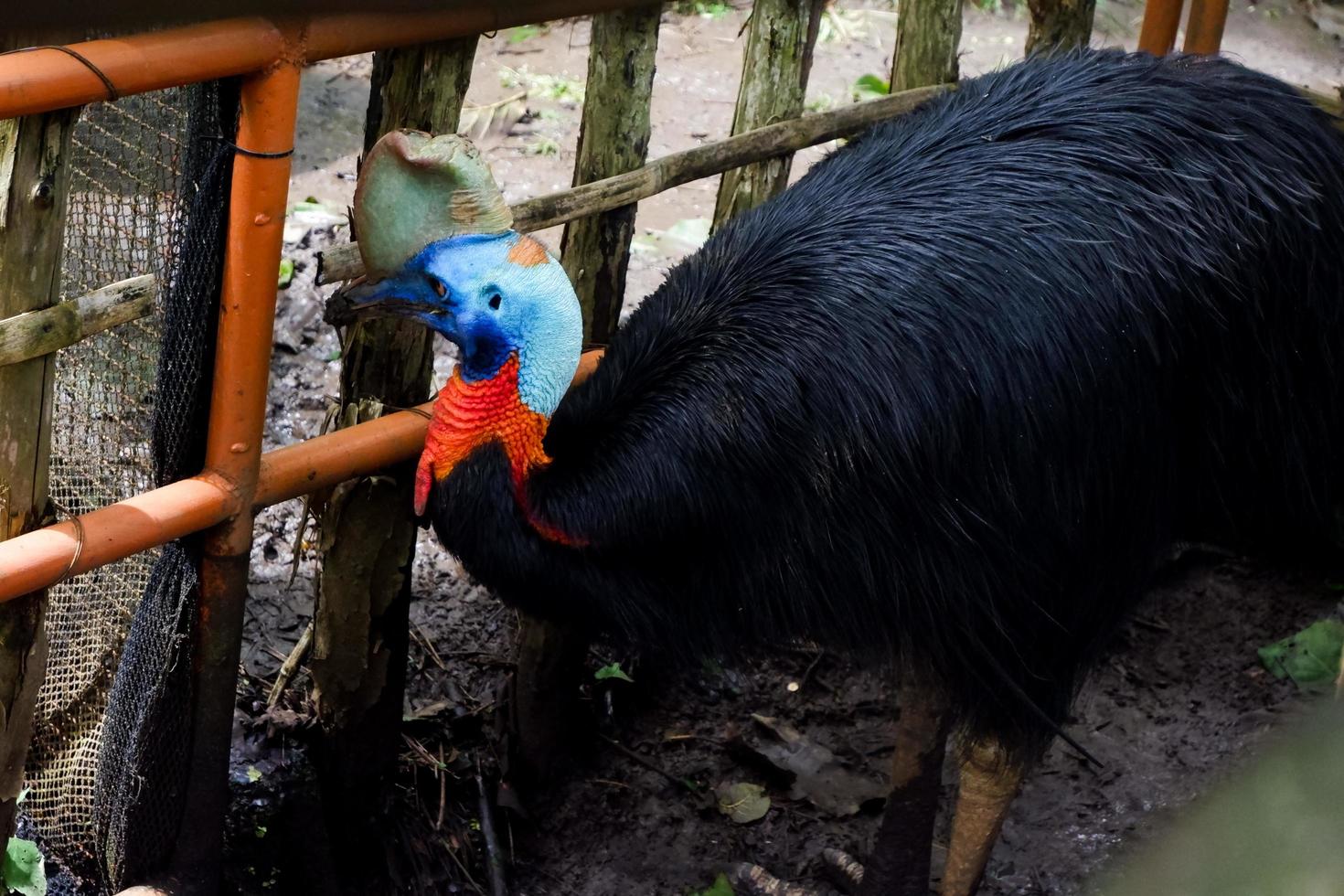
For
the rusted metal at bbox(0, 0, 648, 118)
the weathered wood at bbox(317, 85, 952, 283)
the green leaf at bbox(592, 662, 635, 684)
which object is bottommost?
the green leaf at bbox(592, 662, 635, 684)

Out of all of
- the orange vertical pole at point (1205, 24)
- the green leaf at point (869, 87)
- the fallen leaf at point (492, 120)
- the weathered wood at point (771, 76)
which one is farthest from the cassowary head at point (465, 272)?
the green leaf at point (869, 87)

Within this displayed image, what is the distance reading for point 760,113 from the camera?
3.37 metres

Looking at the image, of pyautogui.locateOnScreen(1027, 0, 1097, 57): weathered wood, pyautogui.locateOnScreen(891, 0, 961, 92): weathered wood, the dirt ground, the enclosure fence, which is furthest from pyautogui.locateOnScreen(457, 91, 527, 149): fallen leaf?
the enclosure fence

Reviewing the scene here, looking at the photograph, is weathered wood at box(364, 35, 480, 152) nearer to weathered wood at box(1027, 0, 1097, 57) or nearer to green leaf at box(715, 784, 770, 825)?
green leaf at box(715, 784, 770, 825)

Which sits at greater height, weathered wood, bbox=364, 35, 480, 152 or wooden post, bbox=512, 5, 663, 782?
weathered wood, bbox=364, 35, 480, 152

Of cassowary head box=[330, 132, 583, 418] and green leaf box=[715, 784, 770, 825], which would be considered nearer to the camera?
cassowary head box=[330, 132, 583, 418]

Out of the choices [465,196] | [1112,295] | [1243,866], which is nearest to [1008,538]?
[1112,295]

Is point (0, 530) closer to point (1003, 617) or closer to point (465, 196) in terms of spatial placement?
point (465, 196)

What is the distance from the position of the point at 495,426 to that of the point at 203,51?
749 mm

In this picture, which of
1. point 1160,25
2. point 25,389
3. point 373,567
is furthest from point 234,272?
point 1160,25

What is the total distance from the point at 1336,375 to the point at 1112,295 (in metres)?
0.64

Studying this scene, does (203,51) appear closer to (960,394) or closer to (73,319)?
(73,319)

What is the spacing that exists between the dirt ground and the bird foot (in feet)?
0.28

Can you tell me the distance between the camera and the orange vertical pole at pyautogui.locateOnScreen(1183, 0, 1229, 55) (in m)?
4.14
